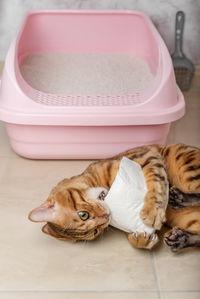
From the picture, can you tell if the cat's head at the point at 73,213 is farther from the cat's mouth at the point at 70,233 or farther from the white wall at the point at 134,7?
the white wall at the point at 134,7

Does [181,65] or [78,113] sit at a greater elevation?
[78,113]

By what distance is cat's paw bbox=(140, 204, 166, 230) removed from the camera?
1.17 meters

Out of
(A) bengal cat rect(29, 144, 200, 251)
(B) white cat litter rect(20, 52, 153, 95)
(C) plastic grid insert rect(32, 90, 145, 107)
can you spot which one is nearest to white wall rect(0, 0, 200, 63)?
(B) white cat litter rect(20, 52, 153, 95)

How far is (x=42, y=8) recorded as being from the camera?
2295mm

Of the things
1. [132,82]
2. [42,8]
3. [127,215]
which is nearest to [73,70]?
[132,82]

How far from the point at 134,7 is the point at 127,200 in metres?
1.40

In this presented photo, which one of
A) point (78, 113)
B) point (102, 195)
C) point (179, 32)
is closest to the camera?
point (102, 195)

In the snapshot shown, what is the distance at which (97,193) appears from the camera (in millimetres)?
1229

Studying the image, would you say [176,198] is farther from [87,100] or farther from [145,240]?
[87,100]

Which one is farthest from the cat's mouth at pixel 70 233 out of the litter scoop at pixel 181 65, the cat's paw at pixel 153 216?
the litter scoop at pixel 181 65

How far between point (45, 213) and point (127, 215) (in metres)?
0.22

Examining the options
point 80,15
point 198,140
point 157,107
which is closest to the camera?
point 157,107

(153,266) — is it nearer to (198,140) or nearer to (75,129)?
(75,129)

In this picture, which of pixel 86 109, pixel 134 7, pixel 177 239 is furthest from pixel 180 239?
pixel 134 7
